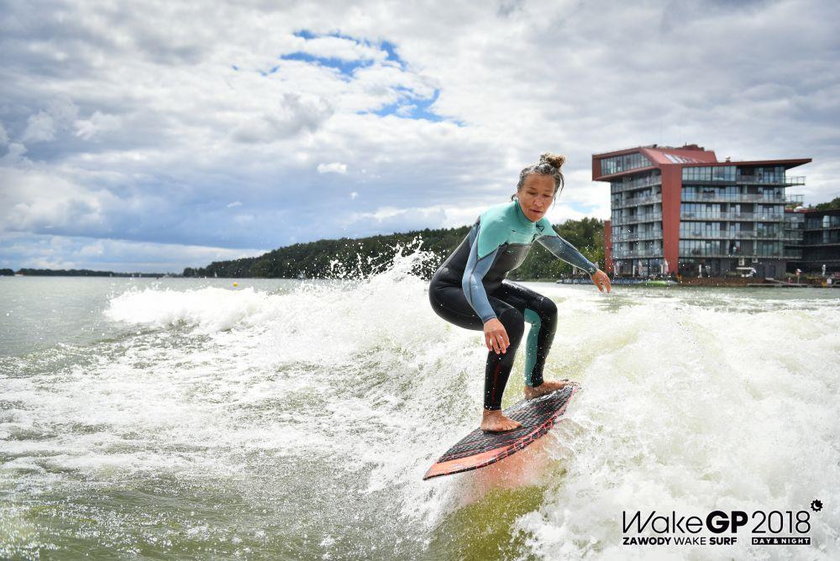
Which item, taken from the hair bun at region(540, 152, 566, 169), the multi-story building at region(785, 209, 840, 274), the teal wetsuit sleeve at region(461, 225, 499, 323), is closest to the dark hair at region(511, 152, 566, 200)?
the hair bun at region(540, 152, 566, 169)

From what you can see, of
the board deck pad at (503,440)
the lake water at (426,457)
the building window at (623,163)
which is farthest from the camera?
the building window at (623,163)

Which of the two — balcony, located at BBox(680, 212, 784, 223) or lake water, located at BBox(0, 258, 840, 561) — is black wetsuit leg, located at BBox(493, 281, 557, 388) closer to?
lake water, located at BBox(0, 258, 840, 561)

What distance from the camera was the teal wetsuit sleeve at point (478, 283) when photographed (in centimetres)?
390

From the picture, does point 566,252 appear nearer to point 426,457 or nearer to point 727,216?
point 426,457

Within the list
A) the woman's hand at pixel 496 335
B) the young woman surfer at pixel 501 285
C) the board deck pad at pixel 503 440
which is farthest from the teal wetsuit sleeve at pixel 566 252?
the woman's hand at pixel 496 335

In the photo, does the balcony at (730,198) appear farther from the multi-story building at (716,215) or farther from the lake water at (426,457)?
the lake water at (426,457)

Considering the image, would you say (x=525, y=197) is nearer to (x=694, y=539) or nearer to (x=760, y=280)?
(x=694, y=539)

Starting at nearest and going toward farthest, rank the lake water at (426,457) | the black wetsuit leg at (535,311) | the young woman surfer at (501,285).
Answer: the lake water at (426,457)
the young woman surfer at (501,285)
the black wetsuit leg at (535,311)

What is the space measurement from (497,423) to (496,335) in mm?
784

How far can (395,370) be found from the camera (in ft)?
30.0

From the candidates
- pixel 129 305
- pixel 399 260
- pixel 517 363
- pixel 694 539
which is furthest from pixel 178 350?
pixel 129 305

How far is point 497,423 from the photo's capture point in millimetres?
4195

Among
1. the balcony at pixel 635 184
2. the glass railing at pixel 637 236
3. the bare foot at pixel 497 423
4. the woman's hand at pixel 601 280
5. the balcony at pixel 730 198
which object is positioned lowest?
the bare foot at pixel 497 423

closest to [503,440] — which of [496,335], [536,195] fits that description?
[496,335]
